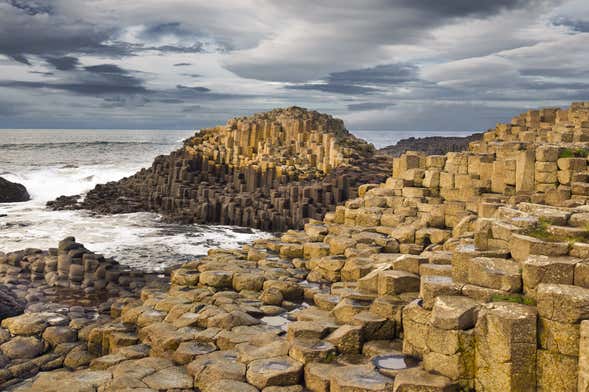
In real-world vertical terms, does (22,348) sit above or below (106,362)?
below

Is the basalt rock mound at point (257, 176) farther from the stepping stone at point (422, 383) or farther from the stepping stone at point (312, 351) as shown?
the stepping stone at point (422, 383)

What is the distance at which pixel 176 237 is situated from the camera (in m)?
24.5

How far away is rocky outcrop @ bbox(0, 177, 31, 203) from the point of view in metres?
38.7

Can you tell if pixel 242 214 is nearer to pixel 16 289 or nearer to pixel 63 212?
pixel 63 212

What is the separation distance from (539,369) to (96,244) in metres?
20.1

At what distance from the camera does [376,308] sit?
8.52 metres

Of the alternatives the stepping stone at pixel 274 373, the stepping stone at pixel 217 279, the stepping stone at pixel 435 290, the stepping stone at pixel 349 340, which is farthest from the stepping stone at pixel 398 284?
the stepping stone at pixel 217 279

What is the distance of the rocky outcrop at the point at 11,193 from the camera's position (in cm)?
3869

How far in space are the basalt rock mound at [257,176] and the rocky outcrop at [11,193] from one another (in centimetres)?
588

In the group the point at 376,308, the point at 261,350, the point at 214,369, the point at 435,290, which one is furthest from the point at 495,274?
the point at 214,369

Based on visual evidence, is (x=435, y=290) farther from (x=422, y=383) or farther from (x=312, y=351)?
(x=312, y=351)

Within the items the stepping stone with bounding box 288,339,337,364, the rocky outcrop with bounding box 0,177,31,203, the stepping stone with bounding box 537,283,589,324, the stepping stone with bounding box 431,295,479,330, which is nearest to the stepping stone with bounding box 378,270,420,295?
the stepping stone with bounding box 288,339,337,364

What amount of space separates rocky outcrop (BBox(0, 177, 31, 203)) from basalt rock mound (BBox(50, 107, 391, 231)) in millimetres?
5879

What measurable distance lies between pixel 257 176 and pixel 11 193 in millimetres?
19141
